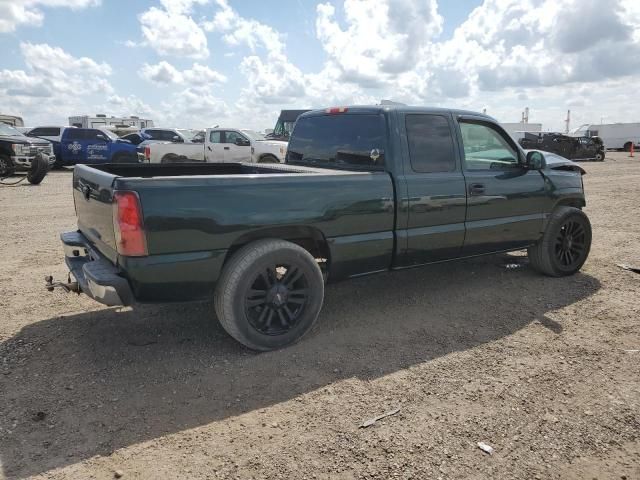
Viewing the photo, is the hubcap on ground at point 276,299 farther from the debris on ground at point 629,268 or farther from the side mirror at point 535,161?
the debris on ground at point 629,268

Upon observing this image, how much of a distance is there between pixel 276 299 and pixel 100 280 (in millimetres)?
1195

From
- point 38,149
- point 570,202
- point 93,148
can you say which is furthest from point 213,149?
point 570,202

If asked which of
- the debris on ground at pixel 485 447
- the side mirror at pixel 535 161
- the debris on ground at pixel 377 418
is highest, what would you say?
the side mirror at pixel 535 161

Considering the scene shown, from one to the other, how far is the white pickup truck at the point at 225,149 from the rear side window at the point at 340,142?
11.5 meters

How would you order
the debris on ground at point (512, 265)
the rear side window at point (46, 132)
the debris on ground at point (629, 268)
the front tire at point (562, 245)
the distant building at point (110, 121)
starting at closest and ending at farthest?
the front tire at point (562, 245) → the debris on ground at point (629, 268) → the debris on ground at point (512, 265) → the rear side window at point (46, 132) → the distant building at point (110, 121)

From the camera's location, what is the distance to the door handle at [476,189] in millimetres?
4664

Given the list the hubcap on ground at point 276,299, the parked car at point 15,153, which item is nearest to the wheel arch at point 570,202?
the hubcap on ground at point 276,299

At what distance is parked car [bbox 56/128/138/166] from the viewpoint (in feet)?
61.3

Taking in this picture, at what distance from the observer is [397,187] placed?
13.7 feet

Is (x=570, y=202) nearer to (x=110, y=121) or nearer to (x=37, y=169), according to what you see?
(x=37, y=169)

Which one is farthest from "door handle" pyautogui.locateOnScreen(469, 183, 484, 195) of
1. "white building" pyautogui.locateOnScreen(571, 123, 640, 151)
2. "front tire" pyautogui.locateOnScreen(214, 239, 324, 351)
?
"white building" pyautogui.locateOnScreen(571, 123, 640, 151)

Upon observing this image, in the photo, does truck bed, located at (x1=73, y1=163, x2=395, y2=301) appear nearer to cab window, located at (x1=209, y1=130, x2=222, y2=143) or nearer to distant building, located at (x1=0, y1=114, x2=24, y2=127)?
cab window, located at (x1=209, y1=130, x2=222, y2=143)

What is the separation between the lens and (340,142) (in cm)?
469

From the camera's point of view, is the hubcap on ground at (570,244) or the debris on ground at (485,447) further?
the hubcap on ground at (570,244)
